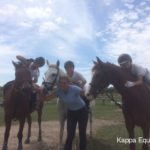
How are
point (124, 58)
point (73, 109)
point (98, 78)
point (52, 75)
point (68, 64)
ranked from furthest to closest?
1. point (68, 64)
2. point (52, 75)
3. point (73, 109)
4. point (124, 58)
5. point (98, 78)

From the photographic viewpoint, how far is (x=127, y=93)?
857 cm

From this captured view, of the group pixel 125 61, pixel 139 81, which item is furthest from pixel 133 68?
pixel 139 81

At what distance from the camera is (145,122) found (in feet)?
27.7

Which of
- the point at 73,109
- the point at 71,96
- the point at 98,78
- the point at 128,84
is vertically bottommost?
the point at 73,109

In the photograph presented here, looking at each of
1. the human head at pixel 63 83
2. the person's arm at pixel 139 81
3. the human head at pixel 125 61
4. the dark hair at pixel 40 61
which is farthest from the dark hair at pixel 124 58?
the dark hair at pixel 40 61

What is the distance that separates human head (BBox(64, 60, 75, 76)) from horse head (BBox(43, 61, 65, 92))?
0.27m

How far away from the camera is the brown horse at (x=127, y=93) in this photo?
8.41m

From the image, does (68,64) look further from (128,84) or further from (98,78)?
(128,84)

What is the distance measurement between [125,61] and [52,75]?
73.3 inches

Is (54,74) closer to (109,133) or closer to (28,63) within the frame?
(28,63)

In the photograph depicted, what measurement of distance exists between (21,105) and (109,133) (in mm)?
4632

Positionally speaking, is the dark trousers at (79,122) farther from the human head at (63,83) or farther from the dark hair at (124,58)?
the dark hair at (124,58)

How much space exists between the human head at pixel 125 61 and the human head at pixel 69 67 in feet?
5.43

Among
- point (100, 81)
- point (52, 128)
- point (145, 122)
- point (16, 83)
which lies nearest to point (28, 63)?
point (16, 83)
